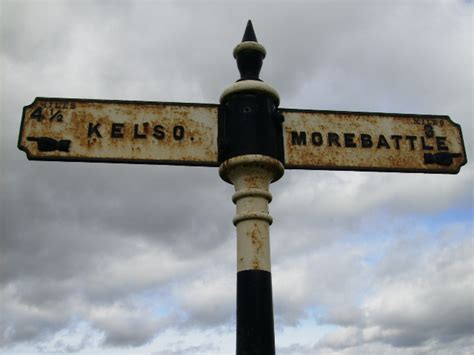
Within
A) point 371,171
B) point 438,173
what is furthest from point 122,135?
point 438,173

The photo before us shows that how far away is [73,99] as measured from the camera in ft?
11.3

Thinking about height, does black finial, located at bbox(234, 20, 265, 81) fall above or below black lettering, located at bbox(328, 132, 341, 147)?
above

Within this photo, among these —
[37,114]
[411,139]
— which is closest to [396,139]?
[411,139]

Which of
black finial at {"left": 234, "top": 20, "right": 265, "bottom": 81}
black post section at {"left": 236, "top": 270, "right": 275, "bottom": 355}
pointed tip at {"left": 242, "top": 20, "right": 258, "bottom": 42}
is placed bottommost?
black post section at {"left": 236, "top": 270, "right": 275, "bottom": 355}

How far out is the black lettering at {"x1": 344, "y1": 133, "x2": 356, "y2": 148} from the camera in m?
3.50

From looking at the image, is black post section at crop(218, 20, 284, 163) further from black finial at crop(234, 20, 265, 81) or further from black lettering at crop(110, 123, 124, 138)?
black lettering at crop(110, 123, 124, 138)

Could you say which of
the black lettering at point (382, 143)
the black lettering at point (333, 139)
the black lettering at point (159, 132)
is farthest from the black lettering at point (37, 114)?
the black lettering at point (382, 143)

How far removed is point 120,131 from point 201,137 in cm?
58

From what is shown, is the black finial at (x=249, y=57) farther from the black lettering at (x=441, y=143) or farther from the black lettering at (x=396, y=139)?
the black lettering at (x=441, y=143)

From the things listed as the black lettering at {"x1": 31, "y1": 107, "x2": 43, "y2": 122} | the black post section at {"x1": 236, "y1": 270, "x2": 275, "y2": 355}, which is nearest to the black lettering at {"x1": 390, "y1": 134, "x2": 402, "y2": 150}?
the black post section at {"x1": 236, "y1": 270, "x2": 275, "y2": 355}

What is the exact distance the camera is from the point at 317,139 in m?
3.48

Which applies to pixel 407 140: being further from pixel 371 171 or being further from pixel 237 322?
pixel 237 322

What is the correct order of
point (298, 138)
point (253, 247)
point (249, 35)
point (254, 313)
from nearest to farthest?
point (254, 313)
point (253, 247)
point (298, 138)
point (249, 35)

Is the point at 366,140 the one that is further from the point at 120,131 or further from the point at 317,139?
the point at 120,131
